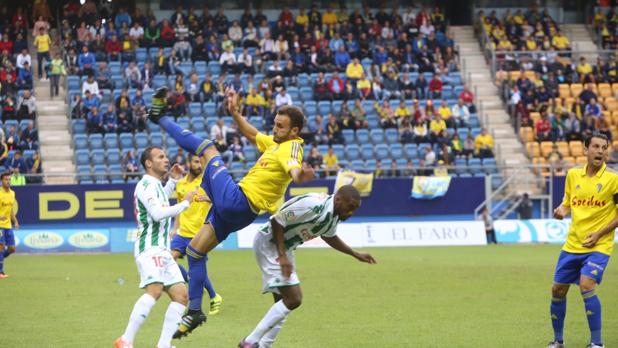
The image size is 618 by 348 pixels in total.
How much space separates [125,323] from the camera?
1327 cm

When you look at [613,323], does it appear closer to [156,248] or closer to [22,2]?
[156,248]

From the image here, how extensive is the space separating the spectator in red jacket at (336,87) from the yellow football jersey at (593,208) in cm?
Result: 2702

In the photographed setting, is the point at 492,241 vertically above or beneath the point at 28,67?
beneath

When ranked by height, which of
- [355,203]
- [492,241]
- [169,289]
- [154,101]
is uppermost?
[154,101]

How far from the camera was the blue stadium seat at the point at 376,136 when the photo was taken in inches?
1454

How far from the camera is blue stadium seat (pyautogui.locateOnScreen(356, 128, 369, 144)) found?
36.7 meters

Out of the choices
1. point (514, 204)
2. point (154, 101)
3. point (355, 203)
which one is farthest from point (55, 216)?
point (355, 203)

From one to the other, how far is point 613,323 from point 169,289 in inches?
243

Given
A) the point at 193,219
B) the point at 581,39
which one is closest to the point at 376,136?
the point at 581,39

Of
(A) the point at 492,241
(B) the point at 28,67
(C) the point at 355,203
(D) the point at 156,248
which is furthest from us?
(B) the point at 28,67

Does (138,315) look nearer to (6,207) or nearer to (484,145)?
(6,207)

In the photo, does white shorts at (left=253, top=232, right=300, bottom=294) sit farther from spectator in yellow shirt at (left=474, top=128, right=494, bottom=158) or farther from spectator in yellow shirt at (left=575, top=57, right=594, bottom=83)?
spectator in yellow shirt at (left=575, top=57, right=594, bottom=83)

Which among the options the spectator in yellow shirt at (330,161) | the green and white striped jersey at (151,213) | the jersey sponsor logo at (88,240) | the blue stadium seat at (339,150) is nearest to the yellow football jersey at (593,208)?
the green and white striped jersey at (151,213)

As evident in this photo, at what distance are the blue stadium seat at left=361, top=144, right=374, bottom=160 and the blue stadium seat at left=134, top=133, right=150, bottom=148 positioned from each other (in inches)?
304
